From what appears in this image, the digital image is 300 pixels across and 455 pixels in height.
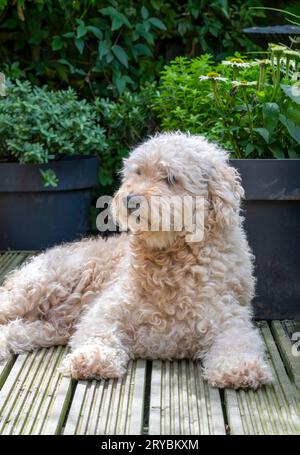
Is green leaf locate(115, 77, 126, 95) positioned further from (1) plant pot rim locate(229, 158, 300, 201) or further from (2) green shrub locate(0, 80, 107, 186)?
(1) plant pot rim locate(229, 158, 300, 201)

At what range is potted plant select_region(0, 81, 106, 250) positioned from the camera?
→ 5.05 m

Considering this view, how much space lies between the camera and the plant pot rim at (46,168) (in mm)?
5133

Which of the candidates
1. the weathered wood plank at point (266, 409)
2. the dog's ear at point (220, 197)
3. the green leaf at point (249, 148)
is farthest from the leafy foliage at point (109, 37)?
the weathered wood plank at point (266, 409)

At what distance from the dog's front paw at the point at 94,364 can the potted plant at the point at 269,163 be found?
101cm

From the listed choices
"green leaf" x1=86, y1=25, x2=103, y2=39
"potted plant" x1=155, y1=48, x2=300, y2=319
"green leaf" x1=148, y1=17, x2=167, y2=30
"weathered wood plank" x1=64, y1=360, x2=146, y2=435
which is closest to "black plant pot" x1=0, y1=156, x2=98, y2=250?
"green leaf" x1=86, y1=25, x2=103, y2=39

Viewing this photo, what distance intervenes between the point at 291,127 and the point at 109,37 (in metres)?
2.45

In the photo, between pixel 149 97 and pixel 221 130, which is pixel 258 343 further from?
pixel 149 97

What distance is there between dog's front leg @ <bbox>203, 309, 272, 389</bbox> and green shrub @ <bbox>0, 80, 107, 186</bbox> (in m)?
2.24

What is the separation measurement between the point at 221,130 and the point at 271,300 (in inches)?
32.4

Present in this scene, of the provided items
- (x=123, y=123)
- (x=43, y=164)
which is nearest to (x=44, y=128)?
(x=43, y=164)

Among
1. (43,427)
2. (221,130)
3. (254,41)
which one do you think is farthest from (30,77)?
(43,427)

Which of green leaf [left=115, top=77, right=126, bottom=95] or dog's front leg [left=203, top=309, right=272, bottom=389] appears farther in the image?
green leaf [left=115, top=77, right=126, bottom=95]

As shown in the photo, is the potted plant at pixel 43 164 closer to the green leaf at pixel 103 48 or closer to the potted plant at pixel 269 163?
the green leaf at pixel 103 48

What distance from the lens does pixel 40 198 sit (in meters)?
5.24
